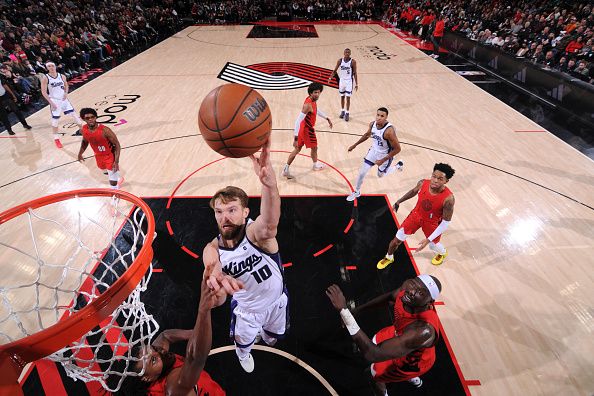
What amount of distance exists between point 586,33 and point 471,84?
376 cm

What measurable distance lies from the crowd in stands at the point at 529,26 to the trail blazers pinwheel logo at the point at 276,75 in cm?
683

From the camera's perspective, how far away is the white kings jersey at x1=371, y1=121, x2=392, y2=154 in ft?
15.7

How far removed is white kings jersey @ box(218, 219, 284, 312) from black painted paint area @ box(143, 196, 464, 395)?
0.94m

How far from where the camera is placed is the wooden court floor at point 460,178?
11.7ft

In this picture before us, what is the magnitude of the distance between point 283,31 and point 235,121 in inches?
753

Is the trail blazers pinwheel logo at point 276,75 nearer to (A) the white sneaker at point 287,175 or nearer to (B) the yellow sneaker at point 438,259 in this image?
(A) the white sneaker at point 287,175

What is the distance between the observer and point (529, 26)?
1279 cm

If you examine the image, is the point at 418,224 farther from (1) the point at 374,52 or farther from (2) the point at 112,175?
(1) the point at 374,52

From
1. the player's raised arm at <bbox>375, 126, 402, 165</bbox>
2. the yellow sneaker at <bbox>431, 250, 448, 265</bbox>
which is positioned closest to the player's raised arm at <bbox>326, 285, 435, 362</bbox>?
the yellow sneaker at <bbox>431, 250, 448, 265</bbox>

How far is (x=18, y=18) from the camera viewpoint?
14.4 m

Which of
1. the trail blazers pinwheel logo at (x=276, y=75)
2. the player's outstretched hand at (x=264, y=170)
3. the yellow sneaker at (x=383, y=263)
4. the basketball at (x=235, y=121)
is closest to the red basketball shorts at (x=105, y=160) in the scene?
the basketball at (x=235, y=121)

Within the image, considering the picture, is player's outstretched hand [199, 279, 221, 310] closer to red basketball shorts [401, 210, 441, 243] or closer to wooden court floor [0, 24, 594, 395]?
wooden court floor [0, 24, 594, 395]

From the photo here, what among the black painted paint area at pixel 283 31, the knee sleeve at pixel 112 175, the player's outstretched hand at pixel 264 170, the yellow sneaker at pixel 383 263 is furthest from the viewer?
the black painted paint area at pixel 283 31

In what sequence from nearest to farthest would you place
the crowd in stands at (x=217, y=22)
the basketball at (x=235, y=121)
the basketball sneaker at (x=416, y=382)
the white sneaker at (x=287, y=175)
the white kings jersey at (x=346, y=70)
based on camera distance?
1. the basketball at (x=235, y=121)
2. the basketball sneaker at (x=416, y=382)
3. the white sneaker at (x=287, y=175)
4. the white kings jersey at (x=346, y=70)
5. the crowd in stands at (x=217, y=22)
